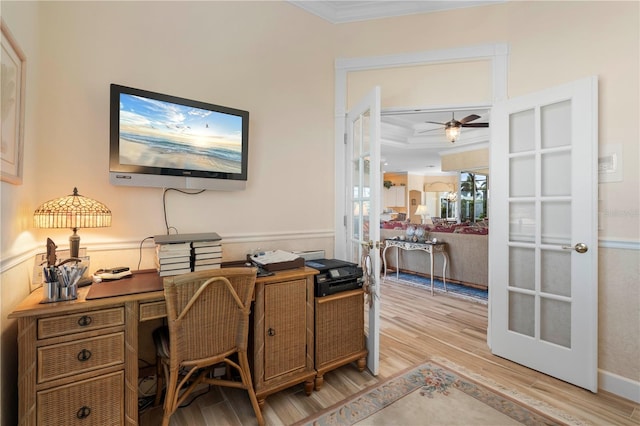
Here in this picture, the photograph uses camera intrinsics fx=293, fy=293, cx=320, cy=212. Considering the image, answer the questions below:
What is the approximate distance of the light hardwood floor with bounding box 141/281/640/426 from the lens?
1763 mm

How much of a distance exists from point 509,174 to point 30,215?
3.27m

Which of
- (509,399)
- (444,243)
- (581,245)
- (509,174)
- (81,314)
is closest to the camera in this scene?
(81,314)

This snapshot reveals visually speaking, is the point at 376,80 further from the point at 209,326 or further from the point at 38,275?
the point at 38,275

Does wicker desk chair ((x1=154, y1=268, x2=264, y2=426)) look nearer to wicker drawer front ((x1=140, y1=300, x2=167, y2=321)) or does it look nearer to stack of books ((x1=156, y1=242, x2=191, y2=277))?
wicker drawer front ((x1=140, y1=300, x2=167, y2=321))

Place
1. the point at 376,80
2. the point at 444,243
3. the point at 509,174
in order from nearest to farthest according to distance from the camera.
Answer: the point at 509,174
the point at 376,80
the point at 444,243

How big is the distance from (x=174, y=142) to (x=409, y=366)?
2.40 meters

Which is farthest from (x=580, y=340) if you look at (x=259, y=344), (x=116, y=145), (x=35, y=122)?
(x=35, y=122)

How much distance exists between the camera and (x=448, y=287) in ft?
14.8

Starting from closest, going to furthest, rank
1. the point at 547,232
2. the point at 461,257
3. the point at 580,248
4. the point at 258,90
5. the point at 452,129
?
the point at 580,248 → the point at 547,232 → the point at 258,90 → the point at 461,257 → the point at 452,129

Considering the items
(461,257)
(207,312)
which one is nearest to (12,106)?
(207,312)

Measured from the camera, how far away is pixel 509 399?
190 centimetres

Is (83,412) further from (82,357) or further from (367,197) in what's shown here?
(367,197)

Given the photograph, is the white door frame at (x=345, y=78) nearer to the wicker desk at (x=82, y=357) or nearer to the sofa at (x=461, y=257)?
the wicker desk at (x=82, y=357)

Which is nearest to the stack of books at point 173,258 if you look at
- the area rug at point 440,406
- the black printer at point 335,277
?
the black printer at point 335,277
